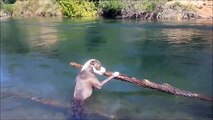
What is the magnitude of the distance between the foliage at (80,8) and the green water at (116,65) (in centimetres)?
1327

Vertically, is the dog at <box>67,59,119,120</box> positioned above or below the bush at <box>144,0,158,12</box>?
below

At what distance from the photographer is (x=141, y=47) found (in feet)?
80.8

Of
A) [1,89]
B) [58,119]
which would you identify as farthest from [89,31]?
[58,119]

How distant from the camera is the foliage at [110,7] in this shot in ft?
145

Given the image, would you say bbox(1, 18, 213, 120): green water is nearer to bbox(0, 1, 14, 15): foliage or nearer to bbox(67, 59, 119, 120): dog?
bbox(67, 59, 119, 120): dog

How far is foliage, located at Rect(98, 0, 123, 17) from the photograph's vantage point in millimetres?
44219

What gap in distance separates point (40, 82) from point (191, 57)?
27.1 ft

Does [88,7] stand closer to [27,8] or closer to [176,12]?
[27,8]

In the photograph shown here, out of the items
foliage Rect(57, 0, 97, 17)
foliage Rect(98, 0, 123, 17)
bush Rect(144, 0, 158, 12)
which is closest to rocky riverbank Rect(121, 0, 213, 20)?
bush Rect(144, 0, 158, 12)

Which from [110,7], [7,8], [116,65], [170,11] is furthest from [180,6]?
[7,8]

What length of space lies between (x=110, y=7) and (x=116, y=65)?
26.6 metres

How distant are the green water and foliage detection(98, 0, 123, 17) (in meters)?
8.75

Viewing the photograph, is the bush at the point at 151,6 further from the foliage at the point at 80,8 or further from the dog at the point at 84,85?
the dog at the point at 84,85

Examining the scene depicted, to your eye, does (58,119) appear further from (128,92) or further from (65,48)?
(65,48)
